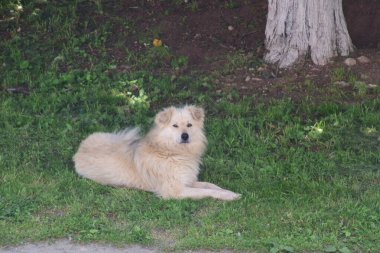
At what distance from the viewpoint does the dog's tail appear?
8.35 meters

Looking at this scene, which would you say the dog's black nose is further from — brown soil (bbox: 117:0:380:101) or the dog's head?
brown soil (bbox: 117:0:380:101)

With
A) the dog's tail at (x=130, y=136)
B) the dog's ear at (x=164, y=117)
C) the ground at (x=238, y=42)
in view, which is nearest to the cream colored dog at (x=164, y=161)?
the dog's ear at (x=164, y=117)

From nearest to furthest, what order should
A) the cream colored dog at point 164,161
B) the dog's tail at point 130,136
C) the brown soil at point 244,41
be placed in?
the cream colored dog at point 164,161
the dog's tail at point 130,136
the brown soil at point 244,41

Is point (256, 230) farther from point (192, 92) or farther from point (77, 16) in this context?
point (77, 16)

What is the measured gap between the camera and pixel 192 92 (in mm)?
10562

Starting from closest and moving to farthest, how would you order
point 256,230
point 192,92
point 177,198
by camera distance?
point 256,230 → point 177,198 → point 192,92

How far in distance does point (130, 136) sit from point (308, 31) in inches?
143

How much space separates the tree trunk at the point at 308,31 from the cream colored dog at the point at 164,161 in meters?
3.31

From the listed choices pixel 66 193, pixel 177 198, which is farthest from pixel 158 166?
pixel 66 193

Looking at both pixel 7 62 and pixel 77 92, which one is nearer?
pixel 77 92

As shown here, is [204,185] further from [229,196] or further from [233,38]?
[233,38]

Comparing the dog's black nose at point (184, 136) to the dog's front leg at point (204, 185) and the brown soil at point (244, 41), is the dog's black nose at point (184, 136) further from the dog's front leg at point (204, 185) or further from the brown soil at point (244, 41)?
the brown soil at point (244, 41)

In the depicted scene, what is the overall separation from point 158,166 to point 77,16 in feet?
18.5

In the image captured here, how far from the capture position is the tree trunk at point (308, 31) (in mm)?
10711
